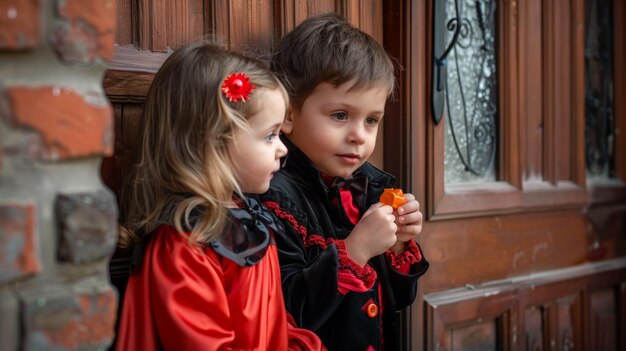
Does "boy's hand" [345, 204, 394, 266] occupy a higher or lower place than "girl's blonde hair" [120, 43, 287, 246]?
lower

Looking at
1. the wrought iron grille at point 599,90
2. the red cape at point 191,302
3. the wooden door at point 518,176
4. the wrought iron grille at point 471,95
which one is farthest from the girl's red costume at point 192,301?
the wrought iron grille at point 599,90

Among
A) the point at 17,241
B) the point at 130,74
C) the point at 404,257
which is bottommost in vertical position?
the point at 404,257

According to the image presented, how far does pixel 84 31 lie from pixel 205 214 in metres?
0.50

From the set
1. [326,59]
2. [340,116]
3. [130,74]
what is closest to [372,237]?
[340,116]

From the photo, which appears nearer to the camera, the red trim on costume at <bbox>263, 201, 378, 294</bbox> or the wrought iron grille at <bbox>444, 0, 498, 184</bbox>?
the red trim on costume at <bbox>263, 201, 378, 294</bbox>

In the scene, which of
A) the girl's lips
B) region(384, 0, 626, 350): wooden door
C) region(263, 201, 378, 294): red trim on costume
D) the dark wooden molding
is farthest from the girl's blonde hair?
region(384, 0, 626, 350): wooden door

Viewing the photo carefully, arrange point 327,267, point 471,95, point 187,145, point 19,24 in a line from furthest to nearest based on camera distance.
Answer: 1. point 471,95
2. point 327,267
3. point 187,145
4. point 19,24

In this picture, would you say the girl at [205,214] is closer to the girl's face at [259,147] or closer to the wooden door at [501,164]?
the girl's face at [259,147]

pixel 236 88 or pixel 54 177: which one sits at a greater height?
pixel 236 88

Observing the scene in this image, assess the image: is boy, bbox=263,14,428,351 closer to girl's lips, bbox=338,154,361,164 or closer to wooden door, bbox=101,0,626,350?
girl's lips, bbox=338,154,361,164

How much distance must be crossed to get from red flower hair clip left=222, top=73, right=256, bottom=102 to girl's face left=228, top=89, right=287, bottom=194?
0.15ft

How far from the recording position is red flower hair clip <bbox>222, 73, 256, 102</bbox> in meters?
1.46

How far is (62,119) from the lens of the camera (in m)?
0.98

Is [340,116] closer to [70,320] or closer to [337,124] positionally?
[337,124]
